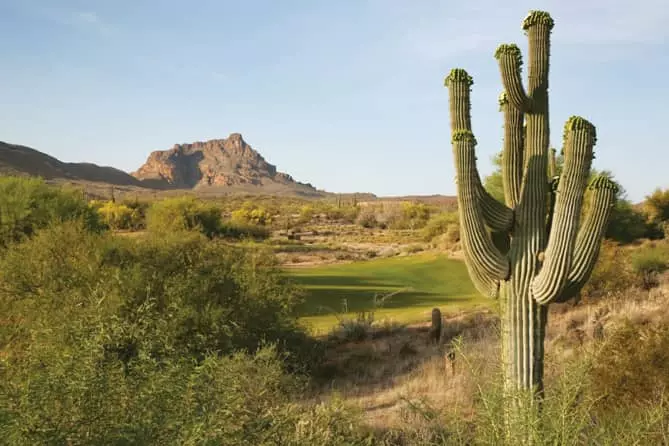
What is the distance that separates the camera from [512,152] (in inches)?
300

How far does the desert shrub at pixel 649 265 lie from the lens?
725 inches

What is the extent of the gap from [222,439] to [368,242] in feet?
164

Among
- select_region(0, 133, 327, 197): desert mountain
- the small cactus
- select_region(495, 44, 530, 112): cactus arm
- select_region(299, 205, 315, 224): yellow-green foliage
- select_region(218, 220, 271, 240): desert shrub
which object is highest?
select_region(0, 133, 327, 197): desert mountain

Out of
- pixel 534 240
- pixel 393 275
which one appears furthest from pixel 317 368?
pixel 393 275

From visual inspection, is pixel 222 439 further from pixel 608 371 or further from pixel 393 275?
pixel 393 275

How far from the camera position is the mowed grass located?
1892 cm

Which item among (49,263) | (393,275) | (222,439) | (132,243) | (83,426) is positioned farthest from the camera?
(393,275)

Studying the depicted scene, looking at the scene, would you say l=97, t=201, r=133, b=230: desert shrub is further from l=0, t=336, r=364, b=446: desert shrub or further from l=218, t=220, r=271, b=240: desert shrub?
l=0, t=336, r=364, b=446: desert shrub

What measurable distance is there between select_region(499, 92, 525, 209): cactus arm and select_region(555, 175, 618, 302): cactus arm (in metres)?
1.01

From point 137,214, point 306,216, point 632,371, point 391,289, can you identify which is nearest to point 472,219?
point 632,371

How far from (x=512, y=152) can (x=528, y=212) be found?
2.85 ft

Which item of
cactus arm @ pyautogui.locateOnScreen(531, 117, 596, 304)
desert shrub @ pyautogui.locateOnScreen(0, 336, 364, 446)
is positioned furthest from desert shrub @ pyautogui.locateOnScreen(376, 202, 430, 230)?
desert shrub @ pyautogui.locateOnScreen(0, 336, 364, 446)

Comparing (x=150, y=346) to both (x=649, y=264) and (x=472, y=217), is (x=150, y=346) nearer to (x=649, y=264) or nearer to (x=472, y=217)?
(x=472, y=217)

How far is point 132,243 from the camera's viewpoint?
13781 millimetres
